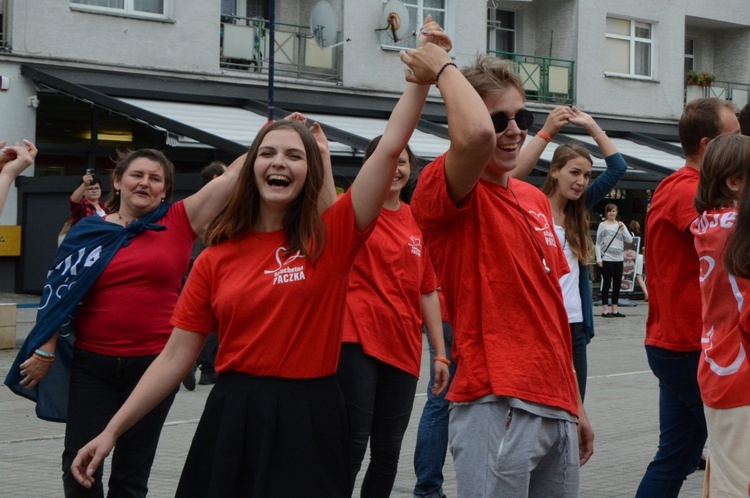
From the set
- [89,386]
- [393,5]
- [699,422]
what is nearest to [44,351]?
[89,386]

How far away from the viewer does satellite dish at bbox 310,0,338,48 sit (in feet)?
74.1

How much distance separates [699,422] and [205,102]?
17.0 meters

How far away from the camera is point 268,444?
3.50 m

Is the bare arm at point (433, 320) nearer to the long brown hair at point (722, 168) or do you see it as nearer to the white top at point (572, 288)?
the white top at point (572, 288)

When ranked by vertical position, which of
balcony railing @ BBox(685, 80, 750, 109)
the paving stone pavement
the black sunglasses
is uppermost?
balcony railing @ BBox(685, 80, 750, 109)

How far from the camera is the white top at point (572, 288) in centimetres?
673

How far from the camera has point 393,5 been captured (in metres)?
23.4

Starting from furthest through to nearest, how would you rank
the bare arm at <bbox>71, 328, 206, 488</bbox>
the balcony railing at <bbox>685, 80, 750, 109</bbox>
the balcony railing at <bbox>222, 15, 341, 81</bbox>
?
the balcony railing at <bbox>685, 80, 750, 109</bbox>
the balcony railing at <bbox>222, 15, 341, 81</bbox>
the bare arm at <bbox>71, 328, 206, 488</bbox>

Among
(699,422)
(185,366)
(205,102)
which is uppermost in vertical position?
(205,102)

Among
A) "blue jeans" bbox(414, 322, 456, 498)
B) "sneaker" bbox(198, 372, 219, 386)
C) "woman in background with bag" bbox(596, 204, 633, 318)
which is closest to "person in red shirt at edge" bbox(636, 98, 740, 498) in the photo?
"blue jeans" bbox(414, 322, 456, 498)

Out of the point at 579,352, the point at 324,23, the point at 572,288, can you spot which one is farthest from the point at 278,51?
the point at 579,352

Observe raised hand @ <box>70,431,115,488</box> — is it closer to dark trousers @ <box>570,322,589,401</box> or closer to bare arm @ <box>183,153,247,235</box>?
bare arm @ <box>183,153,247,235</box>

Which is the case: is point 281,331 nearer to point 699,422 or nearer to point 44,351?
point 44,351

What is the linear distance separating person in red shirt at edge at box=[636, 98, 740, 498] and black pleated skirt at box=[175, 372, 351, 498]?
2255 millimetres
